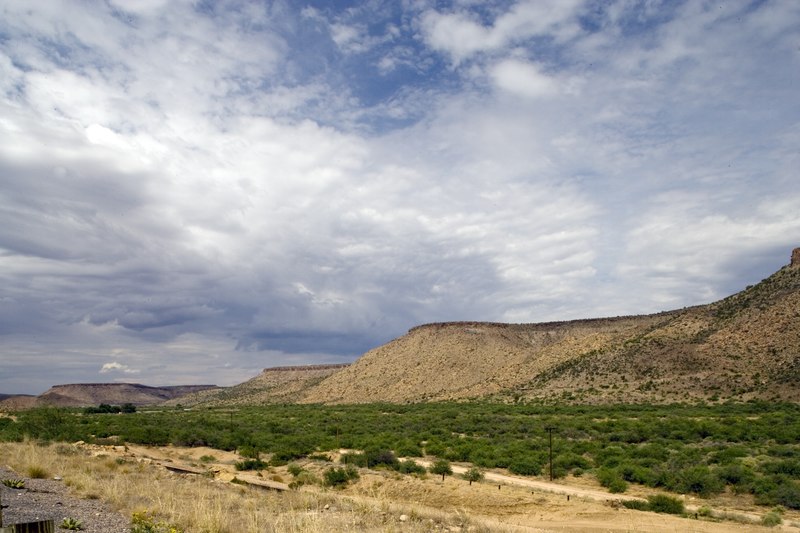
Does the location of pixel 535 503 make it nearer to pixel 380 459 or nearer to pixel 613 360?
pixel 380 459

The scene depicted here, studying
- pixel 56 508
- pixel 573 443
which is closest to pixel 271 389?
pixel 573 443

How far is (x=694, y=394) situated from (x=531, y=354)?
152 ft

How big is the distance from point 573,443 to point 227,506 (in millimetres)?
22242

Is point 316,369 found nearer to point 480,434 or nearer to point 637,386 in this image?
point 637,386

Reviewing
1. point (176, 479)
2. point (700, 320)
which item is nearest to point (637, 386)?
point (700, 320)

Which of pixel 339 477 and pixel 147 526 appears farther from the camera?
pixel 339 477

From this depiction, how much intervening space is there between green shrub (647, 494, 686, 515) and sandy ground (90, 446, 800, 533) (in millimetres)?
871

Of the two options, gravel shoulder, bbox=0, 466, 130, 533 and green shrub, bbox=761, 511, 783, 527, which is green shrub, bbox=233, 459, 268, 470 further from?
green shrub, bbox=761, 511, 783, 527

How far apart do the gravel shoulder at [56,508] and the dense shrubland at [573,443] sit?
13646 mm

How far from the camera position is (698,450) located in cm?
2728

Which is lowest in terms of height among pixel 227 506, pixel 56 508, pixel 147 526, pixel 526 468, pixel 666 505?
pixel 526 468

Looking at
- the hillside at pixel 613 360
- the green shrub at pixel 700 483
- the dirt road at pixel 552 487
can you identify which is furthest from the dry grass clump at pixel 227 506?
the hillside at pixel 613 360

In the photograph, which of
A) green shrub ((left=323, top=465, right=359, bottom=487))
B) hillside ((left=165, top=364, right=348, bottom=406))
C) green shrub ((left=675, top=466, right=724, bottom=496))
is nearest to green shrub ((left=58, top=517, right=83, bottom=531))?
green shrub ((left=323, top=465, right=359, bottom=487))

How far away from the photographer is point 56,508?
41.9 ft
